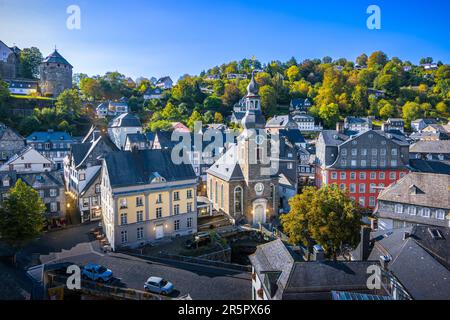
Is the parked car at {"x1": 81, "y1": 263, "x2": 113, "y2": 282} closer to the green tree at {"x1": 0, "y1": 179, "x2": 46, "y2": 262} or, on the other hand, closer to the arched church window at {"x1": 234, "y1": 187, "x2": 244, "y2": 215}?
the green tree at {"x1": 0, "y1": 179, "x2": 46, "y2": 262}

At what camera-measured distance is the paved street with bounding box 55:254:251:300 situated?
72.4ft

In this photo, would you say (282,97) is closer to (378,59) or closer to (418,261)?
(378,59)

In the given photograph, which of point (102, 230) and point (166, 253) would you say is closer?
point (166, 253)

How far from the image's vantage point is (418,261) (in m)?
19.0

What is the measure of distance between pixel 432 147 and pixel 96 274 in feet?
199

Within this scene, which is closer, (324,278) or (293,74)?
(324,278)

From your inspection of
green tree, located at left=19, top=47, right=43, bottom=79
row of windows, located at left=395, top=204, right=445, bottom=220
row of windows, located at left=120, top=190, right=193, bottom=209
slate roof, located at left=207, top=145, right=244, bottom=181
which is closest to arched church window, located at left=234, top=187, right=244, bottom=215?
slate roof, located at left=207, top=145, right=244, bottom=181

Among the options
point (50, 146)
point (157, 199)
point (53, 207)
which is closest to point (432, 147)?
point (157, 199)

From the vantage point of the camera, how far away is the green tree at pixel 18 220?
25734 mm

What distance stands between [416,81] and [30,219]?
17219cm

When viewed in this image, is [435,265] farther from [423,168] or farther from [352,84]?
[352,84]

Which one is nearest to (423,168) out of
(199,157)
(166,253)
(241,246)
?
(241,246)

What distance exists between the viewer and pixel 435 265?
1830 centimetres

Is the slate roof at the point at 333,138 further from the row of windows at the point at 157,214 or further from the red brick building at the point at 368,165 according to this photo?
the row of windows at the point at 157,214
